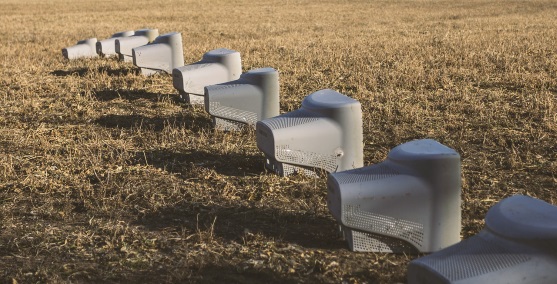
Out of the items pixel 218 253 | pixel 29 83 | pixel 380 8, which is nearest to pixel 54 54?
pixel 29 83

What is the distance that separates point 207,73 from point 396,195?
5.07 meters

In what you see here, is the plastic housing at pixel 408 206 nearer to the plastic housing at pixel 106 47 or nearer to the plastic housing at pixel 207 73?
the plastic housing at pixel 207 73

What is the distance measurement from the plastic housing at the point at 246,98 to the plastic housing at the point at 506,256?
14.1ft

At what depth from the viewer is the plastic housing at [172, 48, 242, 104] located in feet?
29.4

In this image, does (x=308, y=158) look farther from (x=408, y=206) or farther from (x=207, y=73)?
(x=207, y=73)

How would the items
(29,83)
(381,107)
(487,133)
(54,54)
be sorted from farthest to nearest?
1. (54,54)
2. (29,83)
3. (381,107)
4. (487,133)

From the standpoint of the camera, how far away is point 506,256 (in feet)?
10.8

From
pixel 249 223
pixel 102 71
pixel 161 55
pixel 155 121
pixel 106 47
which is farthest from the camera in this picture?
pixel 106 47

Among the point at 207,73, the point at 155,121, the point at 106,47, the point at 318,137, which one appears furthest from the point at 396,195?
the point at 106,47

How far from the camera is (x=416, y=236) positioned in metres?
4.36

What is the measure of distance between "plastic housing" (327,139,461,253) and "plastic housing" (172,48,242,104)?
489 cm

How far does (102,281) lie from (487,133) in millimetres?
4515

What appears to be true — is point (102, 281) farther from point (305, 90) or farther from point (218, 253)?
point (305, 90)

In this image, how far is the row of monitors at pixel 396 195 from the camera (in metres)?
3.25
